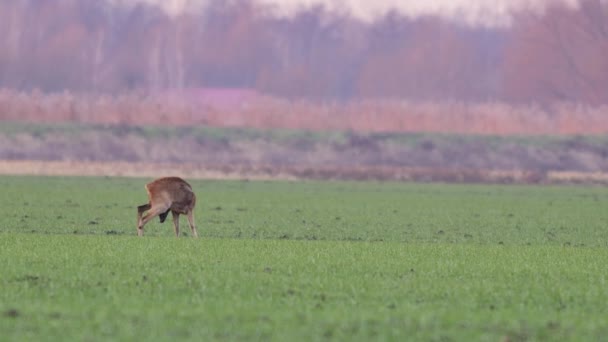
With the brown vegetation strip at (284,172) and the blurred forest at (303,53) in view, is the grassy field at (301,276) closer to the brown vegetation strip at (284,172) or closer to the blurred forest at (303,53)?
the brown vegetation strip at (284,172)

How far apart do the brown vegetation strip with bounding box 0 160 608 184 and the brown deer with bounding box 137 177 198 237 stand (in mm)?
37937

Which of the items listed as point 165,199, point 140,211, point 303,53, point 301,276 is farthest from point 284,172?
point 303,53

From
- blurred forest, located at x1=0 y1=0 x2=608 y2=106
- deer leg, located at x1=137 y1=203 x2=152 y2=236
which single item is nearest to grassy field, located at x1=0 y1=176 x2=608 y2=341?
deer leg, located at x1=137 y1=203 x2=152 y2=236

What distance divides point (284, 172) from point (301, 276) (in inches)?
2024

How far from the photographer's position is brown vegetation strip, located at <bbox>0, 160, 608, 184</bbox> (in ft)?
212

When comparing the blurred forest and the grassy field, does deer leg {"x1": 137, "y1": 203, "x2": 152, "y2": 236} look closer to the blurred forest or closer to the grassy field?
the grassy field

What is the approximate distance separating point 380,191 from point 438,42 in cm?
6365

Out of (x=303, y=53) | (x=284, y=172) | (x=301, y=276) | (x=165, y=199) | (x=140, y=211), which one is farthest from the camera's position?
(x=303, y=53)

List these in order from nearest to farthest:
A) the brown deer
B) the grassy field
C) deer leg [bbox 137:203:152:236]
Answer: the grassy field < the brown deer < deer leg [bbox 137:203:152:236]

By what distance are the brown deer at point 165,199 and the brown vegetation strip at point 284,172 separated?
37.9 m

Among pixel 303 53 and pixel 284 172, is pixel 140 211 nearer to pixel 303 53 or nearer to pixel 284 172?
pixel 284 172

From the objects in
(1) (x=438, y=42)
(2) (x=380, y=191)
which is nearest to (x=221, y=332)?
(2) (x=380, y=191)

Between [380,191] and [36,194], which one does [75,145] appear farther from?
[36,194]

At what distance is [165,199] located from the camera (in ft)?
78.6
